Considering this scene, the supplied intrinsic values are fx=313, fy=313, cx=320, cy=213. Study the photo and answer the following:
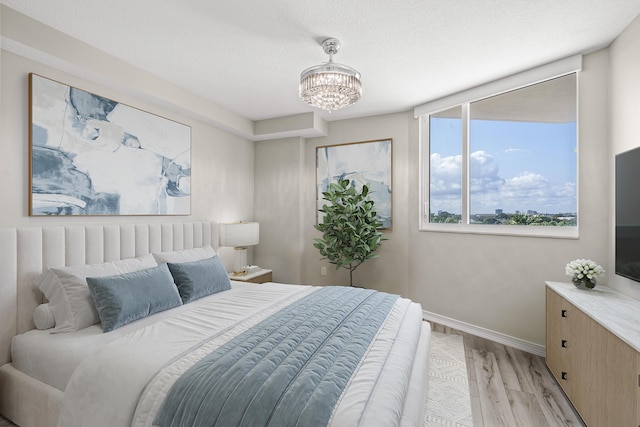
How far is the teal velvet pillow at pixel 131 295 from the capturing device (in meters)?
2.01

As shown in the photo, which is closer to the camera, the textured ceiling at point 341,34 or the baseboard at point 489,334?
the textured ceiling at point 341,34

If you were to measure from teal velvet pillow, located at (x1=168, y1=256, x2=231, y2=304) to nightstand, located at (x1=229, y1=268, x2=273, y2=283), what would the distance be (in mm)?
791

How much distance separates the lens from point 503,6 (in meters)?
1.97

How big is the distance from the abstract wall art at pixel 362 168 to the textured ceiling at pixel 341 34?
3.81 ft

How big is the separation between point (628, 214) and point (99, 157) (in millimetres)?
3918

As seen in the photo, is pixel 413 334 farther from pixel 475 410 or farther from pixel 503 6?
pixel 503 6

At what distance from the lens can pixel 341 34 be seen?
7.45ft

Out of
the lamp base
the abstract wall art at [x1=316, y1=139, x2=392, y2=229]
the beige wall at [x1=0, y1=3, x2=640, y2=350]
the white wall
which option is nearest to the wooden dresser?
the white wall

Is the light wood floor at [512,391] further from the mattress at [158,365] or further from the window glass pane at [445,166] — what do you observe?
the window glass pane at [445,166]

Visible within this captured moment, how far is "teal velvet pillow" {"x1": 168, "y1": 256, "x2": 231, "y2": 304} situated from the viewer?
2615 millimetres

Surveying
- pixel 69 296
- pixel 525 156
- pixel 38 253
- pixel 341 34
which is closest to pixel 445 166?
pixel 525 156

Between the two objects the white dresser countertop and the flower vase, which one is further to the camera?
the flower vase

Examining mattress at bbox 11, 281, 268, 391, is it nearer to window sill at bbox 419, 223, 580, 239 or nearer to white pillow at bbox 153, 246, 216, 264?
white pillow at bbox 153, 246, 216, 264

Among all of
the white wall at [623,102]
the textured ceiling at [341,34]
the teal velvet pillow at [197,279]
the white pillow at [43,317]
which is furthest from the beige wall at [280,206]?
the white wall at [623,102]
